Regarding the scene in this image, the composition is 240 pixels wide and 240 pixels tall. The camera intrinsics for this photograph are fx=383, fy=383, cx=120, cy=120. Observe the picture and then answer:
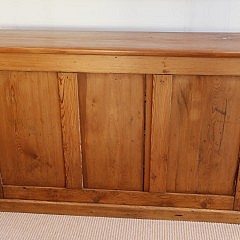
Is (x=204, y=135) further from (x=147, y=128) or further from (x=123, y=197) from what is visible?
(x=123, y=197)

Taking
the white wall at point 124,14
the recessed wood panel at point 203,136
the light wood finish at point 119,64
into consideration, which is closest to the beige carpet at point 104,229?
the recessed wood panel at point 203,136

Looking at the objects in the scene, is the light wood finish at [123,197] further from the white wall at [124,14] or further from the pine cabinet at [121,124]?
the white wall at [124,14]

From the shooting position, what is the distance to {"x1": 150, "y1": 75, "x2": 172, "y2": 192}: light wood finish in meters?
1.45

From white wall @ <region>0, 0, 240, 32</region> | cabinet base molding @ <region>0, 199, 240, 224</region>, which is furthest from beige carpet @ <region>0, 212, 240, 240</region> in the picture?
white wall @ <region>0, 0, 240, 32</region>

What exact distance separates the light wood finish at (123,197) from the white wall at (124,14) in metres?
0.74

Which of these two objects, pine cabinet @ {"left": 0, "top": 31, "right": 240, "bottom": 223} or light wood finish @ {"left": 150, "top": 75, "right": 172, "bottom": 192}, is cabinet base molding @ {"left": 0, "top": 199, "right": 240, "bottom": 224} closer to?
pine cabinet @ {"left": 0, "top": 31, "right": 240, "bottom": 223}

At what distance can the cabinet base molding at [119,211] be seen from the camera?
1.69m

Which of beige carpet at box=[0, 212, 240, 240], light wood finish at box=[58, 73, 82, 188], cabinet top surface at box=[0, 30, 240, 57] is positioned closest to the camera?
cabinet top surface at box=[0, 30, 240, 57]

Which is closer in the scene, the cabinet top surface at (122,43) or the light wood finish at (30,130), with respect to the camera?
the cabinet top surface at (122,43)

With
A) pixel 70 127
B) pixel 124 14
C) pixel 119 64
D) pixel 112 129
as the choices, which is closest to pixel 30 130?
pixel 70 127

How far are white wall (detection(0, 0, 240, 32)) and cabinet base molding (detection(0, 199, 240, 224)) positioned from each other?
0.81 m

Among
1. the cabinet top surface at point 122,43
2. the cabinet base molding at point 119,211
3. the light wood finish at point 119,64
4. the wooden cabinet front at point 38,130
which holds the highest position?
the cabinet top surface at point 122,43

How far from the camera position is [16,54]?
1453 mm

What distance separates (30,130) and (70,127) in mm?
174
